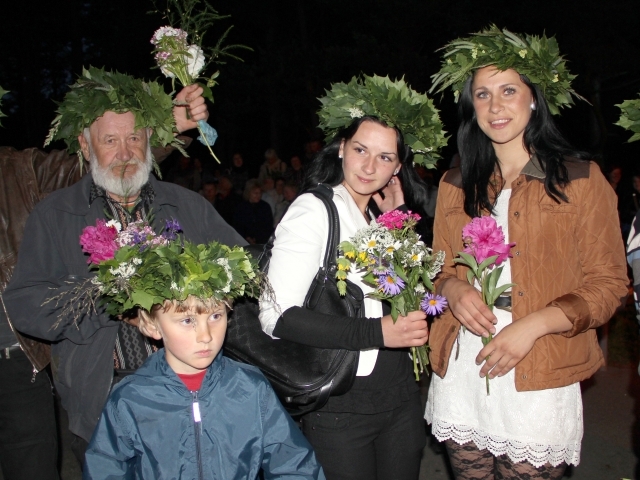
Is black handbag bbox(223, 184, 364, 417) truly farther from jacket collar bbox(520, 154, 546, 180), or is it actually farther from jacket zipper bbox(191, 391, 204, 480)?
jacket collar bbox(520, 154, 546, 180)

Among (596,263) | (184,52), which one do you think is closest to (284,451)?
(596,263)

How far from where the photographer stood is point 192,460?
2641 mm

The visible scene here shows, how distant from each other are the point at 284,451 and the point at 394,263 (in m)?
0.93

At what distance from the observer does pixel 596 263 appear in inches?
115

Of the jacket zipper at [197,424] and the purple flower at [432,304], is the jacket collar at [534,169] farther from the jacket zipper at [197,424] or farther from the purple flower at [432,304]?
the jacket zipper at [197,424]

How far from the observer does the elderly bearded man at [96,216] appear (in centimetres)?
308

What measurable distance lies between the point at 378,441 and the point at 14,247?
7.37 ft

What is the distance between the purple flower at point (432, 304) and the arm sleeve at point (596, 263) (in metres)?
0.49

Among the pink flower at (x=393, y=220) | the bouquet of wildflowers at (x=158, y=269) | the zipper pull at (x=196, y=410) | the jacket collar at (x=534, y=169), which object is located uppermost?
the jacket collar at (x=534, y=169)

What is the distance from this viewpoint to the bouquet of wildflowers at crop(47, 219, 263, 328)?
98.7 inches

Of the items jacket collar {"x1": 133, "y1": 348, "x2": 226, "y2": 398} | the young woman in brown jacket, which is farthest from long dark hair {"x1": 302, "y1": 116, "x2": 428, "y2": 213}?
jacket collar {"x1": 133, "y1": 348, "x2": 226, "y2": 398}

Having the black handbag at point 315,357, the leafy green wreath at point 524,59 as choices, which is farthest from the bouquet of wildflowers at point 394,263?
the leafy green wreath at point 524,59

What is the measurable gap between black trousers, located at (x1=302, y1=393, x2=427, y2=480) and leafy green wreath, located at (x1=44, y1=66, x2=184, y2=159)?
5.81 feet

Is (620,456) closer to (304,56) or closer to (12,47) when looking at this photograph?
(304,56)
